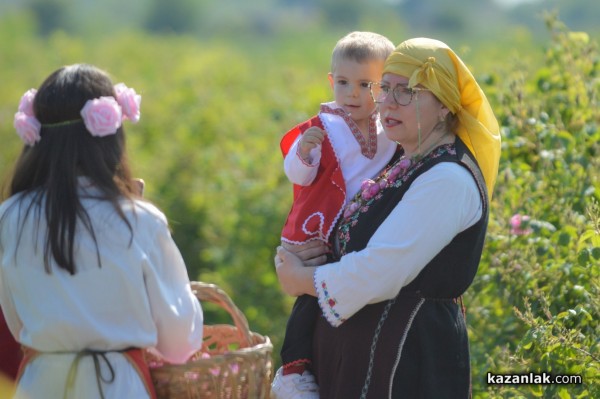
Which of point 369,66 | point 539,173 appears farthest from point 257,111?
point 369,66

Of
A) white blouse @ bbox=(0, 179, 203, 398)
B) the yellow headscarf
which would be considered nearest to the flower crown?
white blouse @ bbox=(0, 179, 203, 398)

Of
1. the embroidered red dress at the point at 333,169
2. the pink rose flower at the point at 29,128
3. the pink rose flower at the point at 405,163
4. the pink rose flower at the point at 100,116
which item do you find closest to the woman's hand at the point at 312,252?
the embroidered red dress at the point at 333,169

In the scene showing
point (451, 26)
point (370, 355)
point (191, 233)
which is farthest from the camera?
point (451, 26)

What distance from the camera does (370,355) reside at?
11.6 feet

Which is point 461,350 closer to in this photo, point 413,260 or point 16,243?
point 413,260

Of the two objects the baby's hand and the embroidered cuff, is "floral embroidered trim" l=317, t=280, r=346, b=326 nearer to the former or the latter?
the embroidered cuff

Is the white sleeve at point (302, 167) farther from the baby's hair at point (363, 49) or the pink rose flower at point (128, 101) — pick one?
the pink rose flower at point (128, 101)

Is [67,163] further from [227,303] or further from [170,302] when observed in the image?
[227,303]

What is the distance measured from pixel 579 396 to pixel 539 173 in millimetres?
1384

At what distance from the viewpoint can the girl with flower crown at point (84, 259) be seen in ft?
10.7

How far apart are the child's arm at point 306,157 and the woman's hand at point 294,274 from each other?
263 millimetres

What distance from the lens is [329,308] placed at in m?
3.56

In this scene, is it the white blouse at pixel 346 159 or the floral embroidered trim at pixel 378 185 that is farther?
the white blouse at pixel 346 159

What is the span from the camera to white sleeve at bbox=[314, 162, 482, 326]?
11.2ft
